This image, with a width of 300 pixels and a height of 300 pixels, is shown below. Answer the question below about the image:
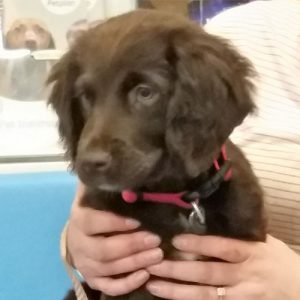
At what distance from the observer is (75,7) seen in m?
1.69

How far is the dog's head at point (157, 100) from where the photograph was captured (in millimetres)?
951

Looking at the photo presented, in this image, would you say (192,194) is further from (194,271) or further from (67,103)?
(67,103)

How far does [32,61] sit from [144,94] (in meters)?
0.78

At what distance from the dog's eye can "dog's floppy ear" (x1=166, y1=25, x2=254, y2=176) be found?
25 millimetres

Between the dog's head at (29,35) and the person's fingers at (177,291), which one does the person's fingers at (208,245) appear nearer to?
the person's fingers at (177,291)

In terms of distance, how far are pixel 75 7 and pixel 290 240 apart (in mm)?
746

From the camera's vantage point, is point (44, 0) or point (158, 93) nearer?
point (158, 93)

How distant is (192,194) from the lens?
1.01m

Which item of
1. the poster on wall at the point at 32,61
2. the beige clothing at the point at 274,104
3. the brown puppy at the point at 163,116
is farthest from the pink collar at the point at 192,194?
the poster on wall at the point at 32,61

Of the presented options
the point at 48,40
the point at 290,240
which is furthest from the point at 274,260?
the point at 48,40

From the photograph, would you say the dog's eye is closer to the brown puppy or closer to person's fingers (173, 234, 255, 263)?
the brown puppy

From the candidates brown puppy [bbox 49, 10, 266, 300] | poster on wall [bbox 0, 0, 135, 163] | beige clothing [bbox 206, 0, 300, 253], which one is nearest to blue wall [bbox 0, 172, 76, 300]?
poster on wall [bbox 0, 0, 135, 163]

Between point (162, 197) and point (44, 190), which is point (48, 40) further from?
point (162, 197)

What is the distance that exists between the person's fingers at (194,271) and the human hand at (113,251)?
0.01m
